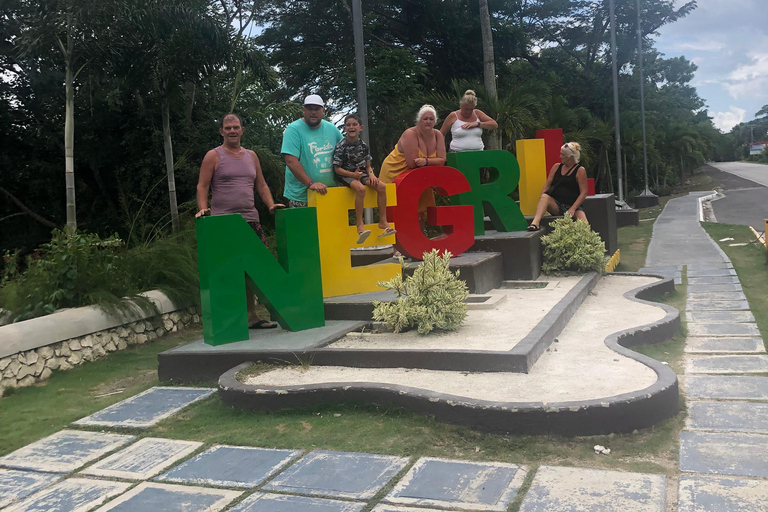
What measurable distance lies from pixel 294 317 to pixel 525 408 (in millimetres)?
2671

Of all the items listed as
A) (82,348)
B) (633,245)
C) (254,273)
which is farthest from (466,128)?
(633,245)

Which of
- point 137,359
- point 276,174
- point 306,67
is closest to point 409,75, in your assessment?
point 306,67

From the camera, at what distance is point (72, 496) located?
3414 mm

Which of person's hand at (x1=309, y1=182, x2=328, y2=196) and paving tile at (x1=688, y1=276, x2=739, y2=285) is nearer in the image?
person's hand at (x1=309, y1=182, x2=328, y2=196)

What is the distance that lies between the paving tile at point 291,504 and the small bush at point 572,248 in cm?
629

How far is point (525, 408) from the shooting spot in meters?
3.83

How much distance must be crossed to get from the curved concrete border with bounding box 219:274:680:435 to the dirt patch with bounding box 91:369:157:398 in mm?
1202

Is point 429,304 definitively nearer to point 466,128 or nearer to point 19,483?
point 19,483

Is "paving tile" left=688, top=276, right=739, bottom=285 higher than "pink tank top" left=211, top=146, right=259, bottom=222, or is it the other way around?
"pink tank top" left=211, top=146, right=259, bottom=222

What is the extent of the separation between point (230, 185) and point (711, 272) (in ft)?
23.5

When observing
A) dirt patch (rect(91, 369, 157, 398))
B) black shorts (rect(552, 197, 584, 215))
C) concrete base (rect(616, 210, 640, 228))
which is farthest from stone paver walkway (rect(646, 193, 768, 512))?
concrete base (rect(616, 210, 640, 228))

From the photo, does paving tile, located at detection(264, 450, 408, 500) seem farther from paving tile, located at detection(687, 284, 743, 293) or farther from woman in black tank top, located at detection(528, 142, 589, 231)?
Answer: woman in black tank top, located at detection(528, 142, 589, 231)

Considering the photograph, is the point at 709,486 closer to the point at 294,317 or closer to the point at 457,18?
the point at 294,317

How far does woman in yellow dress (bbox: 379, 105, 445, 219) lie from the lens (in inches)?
332
